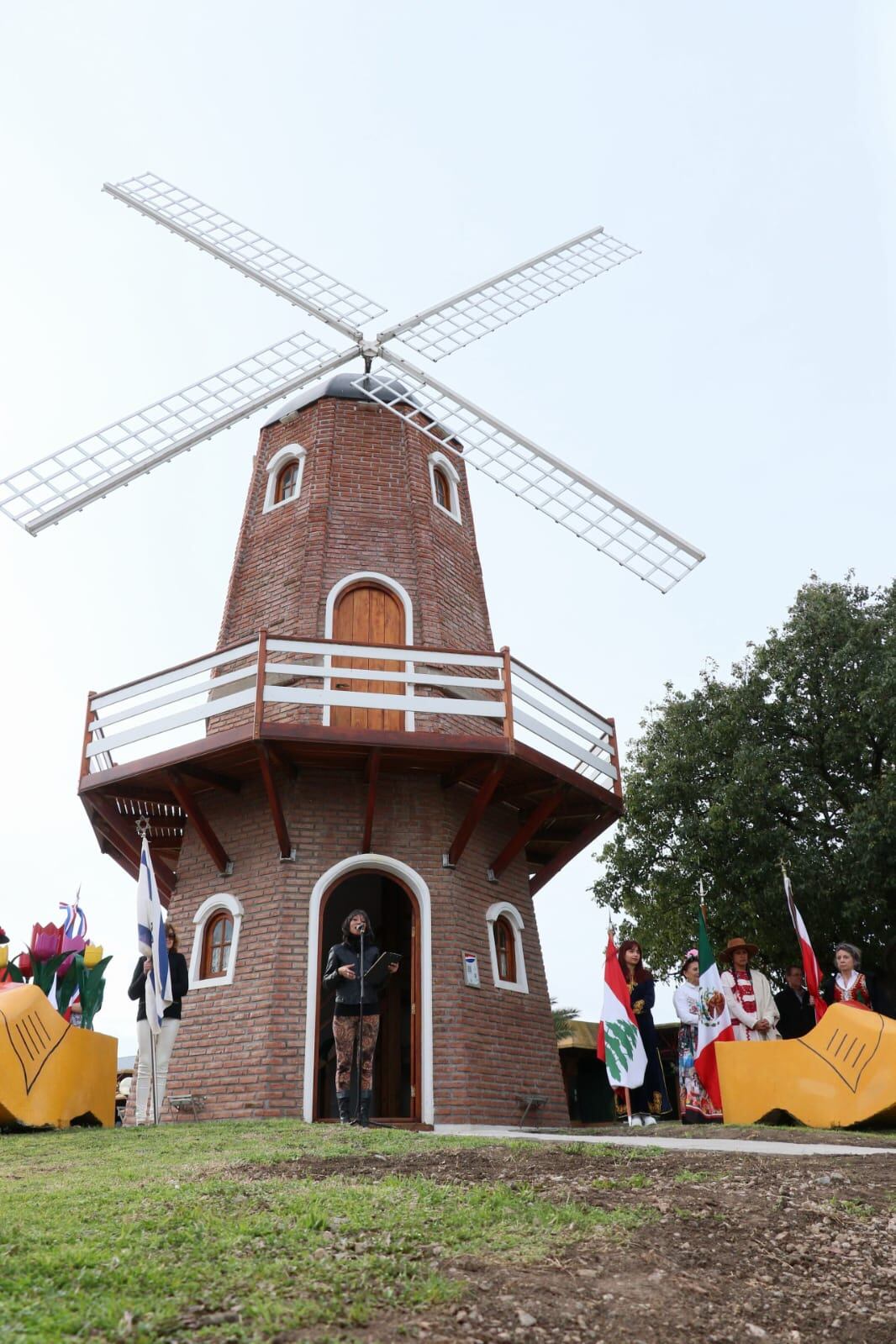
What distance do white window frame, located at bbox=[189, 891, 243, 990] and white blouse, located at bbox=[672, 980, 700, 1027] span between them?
464cm

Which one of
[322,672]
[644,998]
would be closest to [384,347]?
[322,672]

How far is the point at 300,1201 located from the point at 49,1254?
123 centimetres

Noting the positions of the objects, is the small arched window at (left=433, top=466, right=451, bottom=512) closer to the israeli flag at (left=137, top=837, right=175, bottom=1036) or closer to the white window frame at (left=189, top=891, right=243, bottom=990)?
the white window frame at (left=189, top=891, right=243, bottom=990)

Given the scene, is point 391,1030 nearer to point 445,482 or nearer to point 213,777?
point 213,777

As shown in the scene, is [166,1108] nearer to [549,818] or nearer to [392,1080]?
[392,1080]

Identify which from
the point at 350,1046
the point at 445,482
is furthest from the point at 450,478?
the point at 350,1046

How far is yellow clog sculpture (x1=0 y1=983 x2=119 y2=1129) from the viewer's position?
9220mm

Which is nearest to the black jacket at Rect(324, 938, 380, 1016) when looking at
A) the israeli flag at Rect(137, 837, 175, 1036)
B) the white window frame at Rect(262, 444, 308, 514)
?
the israeli flag at Rect(137, 837, 175, 1036)

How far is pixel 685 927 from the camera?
58.2ft

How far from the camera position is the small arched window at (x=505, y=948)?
12852 millimetres

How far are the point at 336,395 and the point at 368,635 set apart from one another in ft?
13.4

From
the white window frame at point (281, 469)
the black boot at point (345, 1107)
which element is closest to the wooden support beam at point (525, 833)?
the black boot at point (345, 1107)

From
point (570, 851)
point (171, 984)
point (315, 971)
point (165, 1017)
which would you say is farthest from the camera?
point (570, 851)

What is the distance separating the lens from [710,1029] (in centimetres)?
1070
